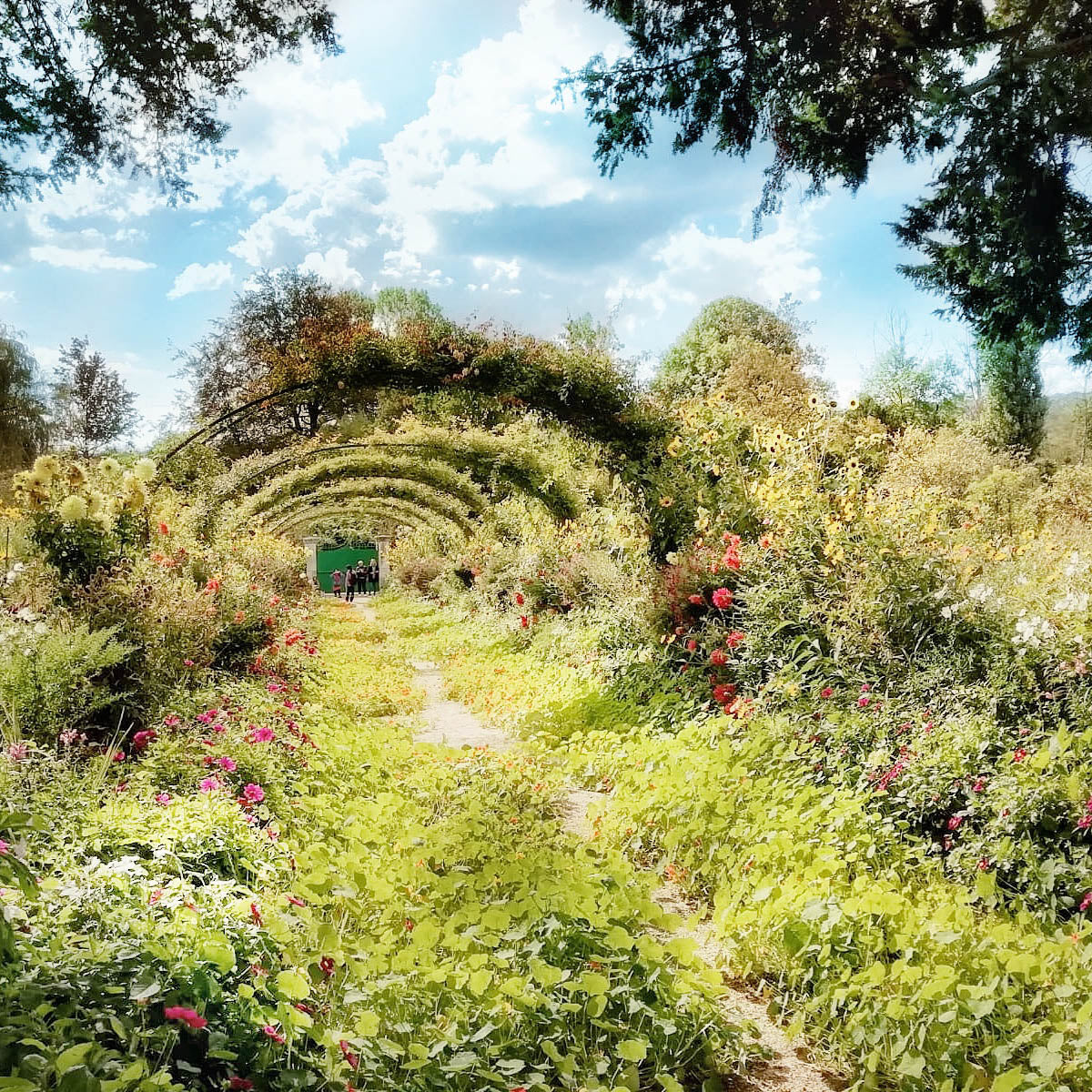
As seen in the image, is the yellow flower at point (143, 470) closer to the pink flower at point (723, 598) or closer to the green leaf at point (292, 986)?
the pink flower at point (723, 598)

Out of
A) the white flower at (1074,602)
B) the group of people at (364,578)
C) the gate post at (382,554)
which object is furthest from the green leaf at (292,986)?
the group of people at (364,578)

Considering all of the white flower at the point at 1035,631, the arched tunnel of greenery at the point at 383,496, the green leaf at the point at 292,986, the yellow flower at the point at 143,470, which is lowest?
the green leaf at the point at 292,986

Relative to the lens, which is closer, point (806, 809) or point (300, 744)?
point (806, 809)

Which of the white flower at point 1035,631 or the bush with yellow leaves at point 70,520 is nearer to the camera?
the white flower at point 1035,631

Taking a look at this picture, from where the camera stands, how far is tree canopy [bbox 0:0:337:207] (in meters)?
4.29

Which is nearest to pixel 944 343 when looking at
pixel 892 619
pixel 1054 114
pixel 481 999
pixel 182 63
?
pixel 1054 114

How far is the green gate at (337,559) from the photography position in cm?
3659

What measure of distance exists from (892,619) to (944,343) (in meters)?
25.0

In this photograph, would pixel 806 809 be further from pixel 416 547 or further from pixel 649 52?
pixel 416 547

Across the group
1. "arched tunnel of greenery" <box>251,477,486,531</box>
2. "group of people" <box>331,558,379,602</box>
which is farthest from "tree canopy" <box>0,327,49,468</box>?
"group of people" <box>331,558,379,602</box>

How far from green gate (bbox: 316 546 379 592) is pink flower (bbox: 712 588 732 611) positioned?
3200 centimetres

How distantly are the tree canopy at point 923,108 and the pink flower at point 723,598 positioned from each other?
130 inches

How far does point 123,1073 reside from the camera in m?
1.52

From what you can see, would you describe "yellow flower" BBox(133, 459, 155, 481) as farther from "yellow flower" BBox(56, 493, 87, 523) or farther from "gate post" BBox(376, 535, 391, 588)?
"gate post" BBox(376, 535, 391, 588)
